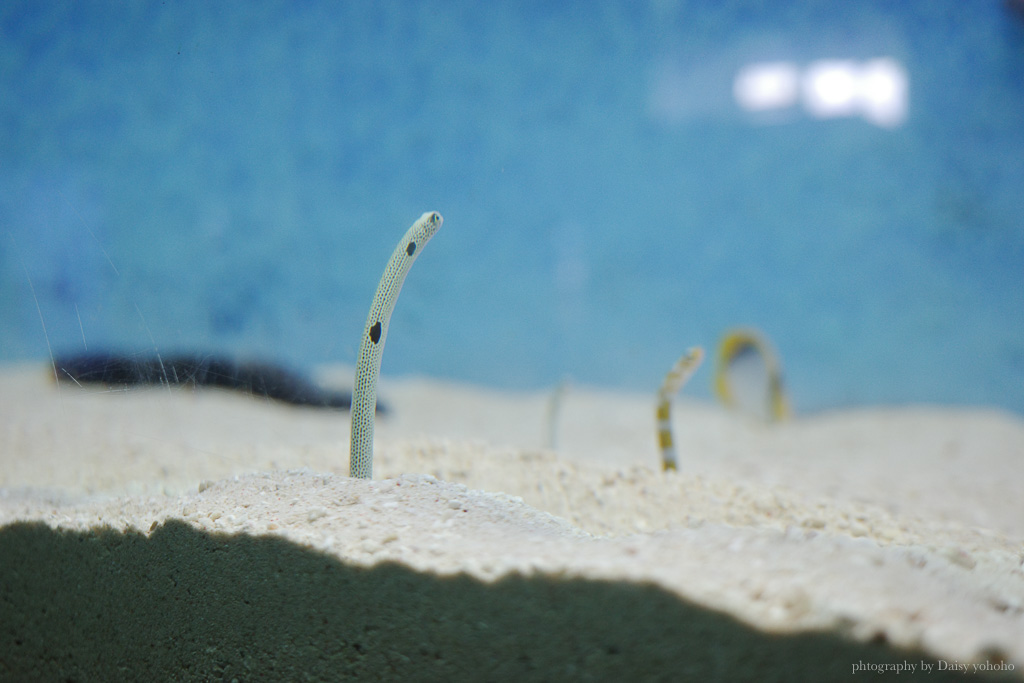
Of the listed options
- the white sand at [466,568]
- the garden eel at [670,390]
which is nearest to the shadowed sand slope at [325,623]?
the white sand at [466,568]

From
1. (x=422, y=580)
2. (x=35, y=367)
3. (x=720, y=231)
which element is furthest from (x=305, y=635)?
(x=720, y=231)

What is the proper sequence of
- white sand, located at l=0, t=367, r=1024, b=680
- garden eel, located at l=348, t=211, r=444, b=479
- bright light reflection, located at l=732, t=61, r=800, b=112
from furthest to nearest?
1. bright light reflection, located at l=732, t=61, r=800, b=112
2. garden eel, located at l=348, t=211, r=444, b=479
3. white sand, located at l=0, t=367, r=1024, b=680

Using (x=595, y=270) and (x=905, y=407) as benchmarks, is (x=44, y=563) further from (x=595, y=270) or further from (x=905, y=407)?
(x=905, y=407)

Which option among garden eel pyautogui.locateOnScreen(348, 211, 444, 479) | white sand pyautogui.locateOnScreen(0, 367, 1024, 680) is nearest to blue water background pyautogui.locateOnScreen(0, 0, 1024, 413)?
garden eel pyautogui.locateOnScreen(348, 211, 444, 479)

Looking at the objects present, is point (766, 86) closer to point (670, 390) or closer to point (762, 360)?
point (762, 360)

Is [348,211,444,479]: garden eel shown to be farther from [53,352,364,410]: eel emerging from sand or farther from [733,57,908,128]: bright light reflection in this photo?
[733,57,908,128]: bright light reflection

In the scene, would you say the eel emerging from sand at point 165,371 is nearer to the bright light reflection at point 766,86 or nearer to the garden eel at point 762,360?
the garden eel at point 762,360

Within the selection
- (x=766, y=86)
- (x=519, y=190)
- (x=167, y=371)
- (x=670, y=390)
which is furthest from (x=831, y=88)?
(x=167, y=371)
